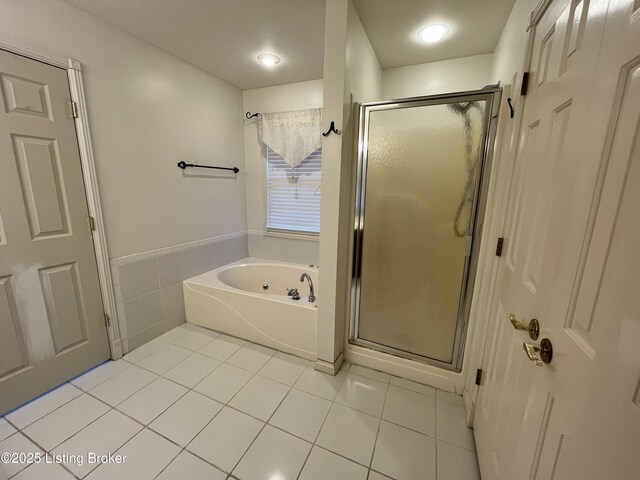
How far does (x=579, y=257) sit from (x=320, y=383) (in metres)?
1.64

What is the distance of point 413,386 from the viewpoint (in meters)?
1.76

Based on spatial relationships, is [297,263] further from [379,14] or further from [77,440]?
[379,14]

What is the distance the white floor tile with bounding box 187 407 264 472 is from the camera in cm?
127

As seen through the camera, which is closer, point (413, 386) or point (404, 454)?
point (404, 454)

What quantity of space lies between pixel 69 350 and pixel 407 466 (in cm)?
220

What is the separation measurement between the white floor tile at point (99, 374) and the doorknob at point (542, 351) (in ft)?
7.92

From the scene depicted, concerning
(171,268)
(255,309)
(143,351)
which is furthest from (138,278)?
(255,309)

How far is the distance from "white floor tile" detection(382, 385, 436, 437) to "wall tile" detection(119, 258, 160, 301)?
6.69ft

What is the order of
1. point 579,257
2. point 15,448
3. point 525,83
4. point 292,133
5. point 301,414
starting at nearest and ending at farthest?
1. point 579,257
2. point 525,83
3. point 15,448
4. point 301,414
5. point 292,133

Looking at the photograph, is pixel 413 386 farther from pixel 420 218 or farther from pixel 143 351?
pixel 143 351

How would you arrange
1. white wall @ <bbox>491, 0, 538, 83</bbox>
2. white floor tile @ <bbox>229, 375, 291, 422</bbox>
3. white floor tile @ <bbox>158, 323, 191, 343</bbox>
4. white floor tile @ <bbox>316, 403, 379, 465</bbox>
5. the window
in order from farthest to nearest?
the window → white floor tile @ <bbox>158, 323, 191, 343</bbox> → white floor tile @ <bbox>229, 375, 291, 422</bbox> → white floor tile @ <bbox>316, 403, 379, 465</bbox> → white wall @ <bbox>491, 0, 538, 83</bbox>

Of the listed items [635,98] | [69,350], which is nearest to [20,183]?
[69,350]

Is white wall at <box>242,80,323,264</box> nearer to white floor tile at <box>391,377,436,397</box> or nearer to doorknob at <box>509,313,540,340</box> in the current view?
white floor tile at <box>391,377,436,397</box>

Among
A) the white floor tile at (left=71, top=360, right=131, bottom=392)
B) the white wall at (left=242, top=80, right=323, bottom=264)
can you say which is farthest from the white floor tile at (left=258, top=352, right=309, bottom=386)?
the white wall at (left=242, top=80, right=323, bottom=264)
